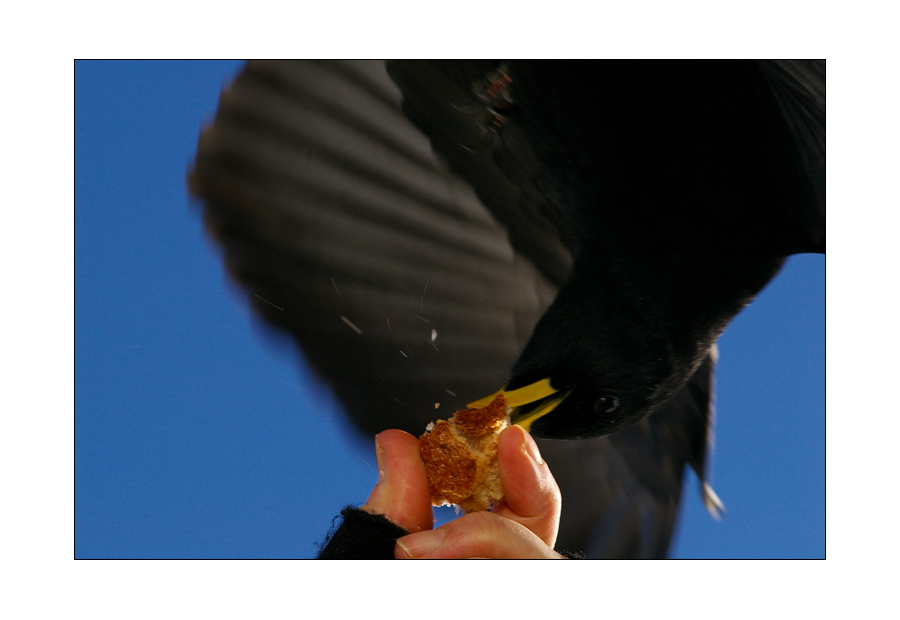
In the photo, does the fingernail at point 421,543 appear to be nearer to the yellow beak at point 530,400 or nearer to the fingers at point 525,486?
the fingers at point 525,486

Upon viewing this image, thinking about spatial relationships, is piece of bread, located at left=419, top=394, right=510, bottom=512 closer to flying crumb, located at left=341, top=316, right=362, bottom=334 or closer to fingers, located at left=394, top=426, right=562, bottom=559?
fingers, located at left=394, top=426, right=562, bottom=559

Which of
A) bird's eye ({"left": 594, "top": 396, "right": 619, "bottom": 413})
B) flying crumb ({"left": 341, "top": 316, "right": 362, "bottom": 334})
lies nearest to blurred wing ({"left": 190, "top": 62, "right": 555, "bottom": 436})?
flying crumb ({"left": 341, "top": 316, "right": 362, "bottom": 334})

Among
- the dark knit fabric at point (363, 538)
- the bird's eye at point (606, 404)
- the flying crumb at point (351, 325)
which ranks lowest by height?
the dark knit fabric at point (363, 538)

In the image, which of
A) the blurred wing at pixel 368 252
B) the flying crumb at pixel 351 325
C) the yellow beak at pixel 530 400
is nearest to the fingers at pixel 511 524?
the yellow beak at pixel 530 400

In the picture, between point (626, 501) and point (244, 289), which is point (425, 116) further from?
point (626, 501)

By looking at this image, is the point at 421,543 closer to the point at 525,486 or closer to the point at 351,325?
the point at 525,486
